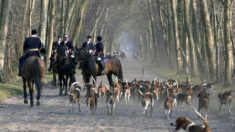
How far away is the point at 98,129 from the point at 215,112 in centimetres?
608

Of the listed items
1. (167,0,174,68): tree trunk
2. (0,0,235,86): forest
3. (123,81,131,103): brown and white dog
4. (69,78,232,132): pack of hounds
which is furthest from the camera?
(167,0,174,68): tree trunk

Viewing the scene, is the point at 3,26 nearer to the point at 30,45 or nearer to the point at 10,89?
the point at 10,89

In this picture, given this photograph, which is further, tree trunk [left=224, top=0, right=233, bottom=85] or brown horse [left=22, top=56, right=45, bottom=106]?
tree trunk [left=224, top=0, right=233, bottom=85]

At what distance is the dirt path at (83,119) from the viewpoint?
12375 mm

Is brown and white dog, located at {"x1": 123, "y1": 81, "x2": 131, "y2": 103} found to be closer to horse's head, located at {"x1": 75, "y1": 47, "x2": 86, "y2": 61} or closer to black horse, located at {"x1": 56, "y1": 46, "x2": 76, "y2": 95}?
horse's head, located at {"x1": 75, "y1": 47, "x2": 86, "y2": 61}

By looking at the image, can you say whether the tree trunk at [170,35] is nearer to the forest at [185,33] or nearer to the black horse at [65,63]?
the forest at [185,33]

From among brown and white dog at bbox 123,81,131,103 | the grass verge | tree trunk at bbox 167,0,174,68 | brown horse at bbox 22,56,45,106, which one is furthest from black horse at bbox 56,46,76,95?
tree trunk at bbox 167,0,174,68

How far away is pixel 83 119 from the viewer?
45.8 feet

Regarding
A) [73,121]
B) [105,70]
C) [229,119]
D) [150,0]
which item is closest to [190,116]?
[229,119]

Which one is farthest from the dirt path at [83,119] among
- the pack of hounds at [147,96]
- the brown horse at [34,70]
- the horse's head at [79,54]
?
the horse's head at [79,54]

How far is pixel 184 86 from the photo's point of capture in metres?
21.0

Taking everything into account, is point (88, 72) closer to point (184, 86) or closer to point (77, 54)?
point (77, 54)

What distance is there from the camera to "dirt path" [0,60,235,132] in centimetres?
1238

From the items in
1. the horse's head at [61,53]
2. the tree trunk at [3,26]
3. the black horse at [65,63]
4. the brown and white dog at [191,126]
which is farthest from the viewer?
the tree trunk at [3,26]
